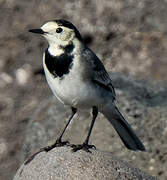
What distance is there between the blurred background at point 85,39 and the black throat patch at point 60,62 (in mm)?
A: 4681

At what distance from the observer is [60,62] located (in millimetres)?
7918

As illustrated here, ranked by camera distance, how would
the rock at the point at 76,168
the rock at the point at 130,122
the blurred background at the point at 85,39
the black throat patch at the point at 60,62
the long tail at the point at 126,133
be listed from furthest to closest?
the blurred background at the point at 85,39
the rock at the point at 130,122
the long tail at the point at 126,133
the black throat patch at the point at 60,62
the rock at the point at 76,168

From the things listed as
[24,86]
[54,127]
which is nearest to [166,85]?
[54,127]

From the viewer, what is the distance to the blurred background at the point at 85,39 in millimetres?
13109

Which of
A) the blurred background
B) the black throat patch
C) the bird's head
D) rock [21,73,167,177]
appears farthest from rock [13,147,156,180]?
the blurred background

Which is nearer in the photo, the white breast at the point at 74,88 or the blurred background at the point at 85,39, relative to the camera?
the white breast at the point at 74,88

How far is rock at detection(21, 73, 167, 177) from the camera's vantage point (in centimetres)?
973

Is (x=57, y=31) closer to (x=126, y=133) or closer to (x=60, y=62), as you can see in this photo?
(x=60, y=62)

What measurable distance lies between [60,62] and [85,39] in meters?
6.03

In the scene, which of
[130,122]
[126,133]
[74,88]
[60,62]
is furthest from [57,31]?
[130,122]

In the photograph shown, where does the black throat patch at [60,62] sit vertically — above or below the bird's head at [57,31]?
below

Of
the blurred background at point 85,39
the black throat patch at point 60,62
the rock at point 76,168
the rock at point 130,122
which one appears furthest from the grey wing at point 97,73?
the blurred background at point 85,39

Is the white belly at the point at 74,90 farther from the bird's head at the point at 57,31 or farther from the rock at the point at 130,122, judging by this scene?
the rock at the point at 130,122

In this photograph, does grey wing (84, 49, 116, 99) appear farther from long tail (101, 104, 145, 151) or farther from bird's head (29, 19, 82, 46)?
long tail (101, 104, 145, 151)
